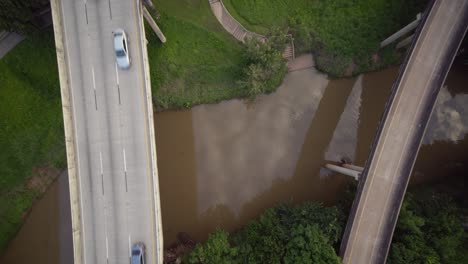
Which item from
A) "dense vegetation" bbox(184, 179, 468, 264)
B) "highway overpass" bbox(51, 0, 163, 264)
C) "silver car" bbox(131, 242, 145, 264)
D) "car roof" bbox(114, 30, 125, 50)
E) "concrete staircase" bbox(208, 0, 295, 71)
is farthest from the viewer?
"concrete staircase" bbox(208, 0, 295, 71)

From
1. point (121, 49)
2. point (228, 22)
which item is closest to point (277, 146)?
point (228, 22)

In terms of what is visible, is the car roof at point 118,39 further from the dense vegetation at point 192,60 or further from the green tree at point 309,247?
the green tree at point 309,247

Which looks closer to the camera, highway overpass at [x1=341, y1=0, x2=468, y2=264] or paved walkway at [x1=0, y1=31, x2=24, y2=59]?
highway overpass at [x1=341, y1=0, x2=468, y2=264]

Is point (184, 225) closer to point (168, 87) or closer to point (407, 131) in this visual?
point (168, 87)

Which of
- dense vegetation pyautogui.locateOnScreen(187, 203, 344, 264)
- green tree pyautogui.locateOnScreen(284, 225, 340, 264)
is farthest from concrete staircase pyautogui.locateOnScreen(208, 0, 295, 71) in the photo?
green tree pyautogui.locateOnScreen(284, 225, 340, 264)

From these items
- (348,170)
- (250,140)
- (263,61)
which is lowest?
(348,170)

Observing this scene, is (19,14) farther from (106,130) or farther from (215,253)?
(215,253)

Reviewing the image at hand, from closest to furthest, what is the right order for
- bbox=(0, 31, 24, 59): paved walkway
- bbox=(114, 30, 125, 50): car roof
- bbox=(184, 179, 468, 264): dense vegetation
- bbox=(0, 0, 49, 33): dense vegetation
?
bbox=(114, 30, 125, 50): car roof → bbox=(184, 179, 468, 264): dense vegetation → bbox=(0, 0, 49, 33): dense vegetation → bbox=(0, 31, 24, 59): paved walkway

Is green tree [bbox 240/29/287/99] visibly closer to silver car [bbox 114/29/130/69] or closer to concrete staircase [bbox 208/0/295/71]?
concrete staircase [bbox 208/0/295/71]
